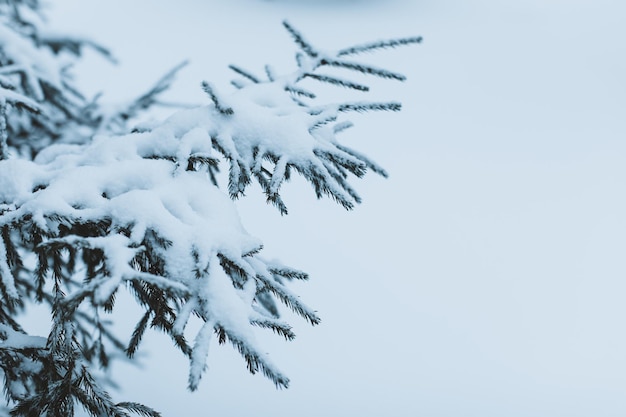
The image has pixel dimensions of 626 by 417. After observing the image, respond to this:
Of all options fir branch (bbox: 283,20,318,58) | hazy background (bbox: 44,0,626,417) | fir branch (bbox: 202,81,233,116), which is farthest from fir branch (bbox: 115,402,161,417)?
hazy background (bbox: 44,0,626,417)

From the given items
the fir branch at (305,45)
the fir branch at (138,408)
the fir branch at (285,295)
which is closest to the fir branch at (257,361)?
the fir branch at (285,295)

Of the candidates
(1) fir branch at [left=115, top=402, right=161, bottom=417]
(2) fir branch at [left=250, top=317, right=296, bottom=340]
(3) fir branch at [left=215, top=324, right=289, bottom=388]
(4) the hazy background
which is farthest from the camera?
(4) the hazy background

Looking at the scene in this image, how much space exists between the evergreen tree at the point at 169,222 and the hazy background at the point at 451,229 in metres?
2.32

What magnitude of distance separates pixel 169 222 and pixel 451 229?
793 cm

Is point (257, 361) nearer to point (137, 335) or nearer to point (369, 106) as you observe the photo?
point (137, 335)

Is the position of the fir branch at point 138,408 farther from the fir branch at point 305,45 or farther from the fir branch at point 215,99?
the fir branch at point 305,45

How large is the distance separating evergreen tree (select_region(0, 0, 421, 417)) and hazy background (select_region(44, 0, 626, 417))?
232 cm

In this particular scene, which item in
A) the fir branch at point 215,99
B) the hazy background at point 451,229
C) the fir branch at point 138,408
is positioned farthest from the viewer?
the hazy background at point 451,229

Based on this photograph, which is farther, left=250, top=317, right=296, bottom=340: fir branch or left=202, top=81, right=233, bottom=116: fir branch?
left=202, top=81, right=233, bottom=116: fir branch

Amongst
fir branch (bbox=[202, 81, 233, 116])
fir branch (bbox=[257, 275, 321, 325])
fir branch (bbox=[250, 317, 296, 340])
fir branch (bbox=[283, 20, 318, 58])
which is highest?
fir branch (bbox=[283, 20, 318, 58])

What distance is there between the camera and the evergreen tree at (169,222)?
4.91 ft

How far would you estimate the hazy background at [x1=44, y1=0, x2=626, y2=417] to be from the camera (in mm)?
6375

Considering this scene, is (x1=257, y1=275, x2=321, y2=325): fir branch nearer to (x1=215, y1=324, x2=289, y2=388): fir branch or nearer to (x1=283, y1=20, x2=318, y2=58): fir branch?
(x1=215, y1=324, x2=289, y2=388): fir branch

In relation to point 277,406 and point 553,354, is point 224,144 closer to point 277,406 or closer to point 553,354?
point 277,406
